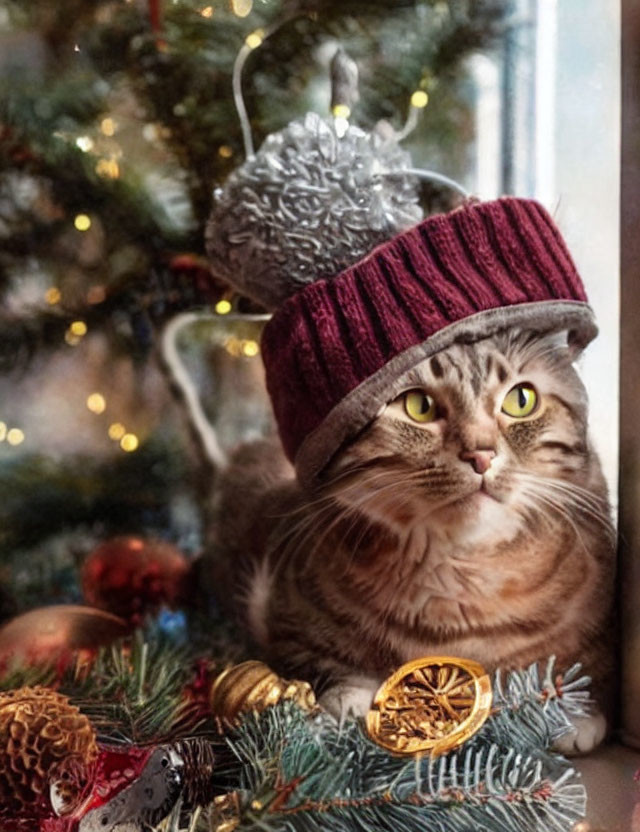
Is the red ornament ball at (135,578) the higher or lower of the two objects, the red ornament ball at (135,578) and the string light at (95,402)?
the lower

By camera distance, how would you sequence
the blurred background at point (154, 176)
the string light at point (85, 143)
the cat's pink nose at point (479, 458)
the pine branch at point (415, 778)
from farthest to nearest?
the string light at point (85, 143)
the blurred background at point (154, 176)
the cat's pink nose at point (479, 458)
the pine branch at point (415, 778)

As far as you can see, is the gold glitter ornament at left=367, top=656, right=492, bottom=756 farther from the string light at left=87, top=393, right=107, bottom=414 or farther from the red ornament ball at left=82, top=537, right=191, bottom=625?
the string light at left=87, top=393, right=107, bottom=414

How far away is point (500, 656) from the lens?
0.80m

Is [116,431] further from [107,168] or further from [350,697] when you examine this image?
[350,697]

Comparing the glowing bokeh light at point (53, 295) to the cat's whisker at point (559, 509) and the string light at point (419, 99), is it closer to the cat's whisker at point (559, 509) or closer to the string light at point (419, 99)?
the string light at point (419, 99)

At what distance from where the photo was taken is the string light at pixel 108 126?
3.79 feet

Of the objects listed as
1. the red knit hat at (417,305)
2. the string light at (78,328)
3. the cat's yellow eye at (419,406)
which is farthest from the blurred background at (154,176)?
the cat's yellow eye at (419,406)

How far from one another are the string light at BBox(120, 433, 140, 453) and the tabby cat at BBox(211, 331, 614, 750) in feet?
1.48

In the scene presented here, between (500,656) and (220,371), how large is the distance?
61 centimetres

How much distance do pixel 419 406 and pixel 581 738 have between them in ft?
1.11

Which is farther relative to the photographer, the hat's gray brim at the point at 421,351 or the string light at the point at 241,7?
the string light at the point at 241,7

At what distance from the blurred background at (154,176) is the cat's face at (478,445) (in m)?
0.21

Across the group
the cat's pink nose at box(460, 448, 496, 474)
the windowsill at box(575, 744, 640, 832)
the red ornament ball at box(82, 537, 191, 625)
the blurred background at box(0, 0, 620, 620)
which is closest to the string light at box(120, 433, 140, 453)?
the blurred background at box(0, 0, 620, 620)

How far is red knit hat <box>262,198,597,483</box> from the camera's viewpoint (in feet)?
2.51
